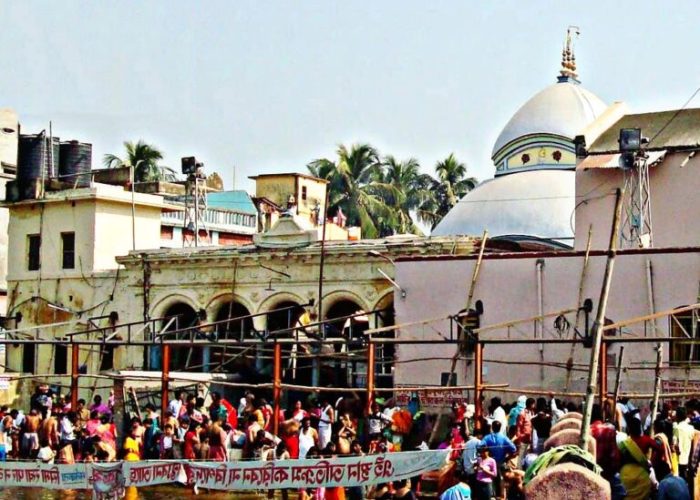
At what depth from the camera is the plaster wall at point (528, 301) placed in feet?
86.6

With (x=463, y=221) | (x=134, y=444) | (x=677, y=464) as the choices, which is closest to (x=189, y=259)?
(x=463, y=221)

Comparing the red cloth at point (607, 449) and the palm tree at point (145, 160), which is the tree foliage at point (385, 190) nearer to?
the palm tree at point (145, 160)

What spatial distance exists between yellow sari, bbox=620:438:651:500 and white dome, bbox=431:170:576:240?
865 inches

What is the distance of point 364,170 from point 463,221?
87.9 ft

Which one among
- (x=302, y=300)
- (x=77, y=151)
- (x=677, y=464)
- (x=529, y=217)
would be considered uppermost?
(x=77, y=151)

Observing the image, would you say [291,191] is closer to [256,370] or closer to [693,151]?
[256,370]

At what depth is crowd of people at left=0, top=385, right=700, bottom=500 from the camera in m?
14.7

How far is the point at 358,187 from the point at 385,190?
5.96ft

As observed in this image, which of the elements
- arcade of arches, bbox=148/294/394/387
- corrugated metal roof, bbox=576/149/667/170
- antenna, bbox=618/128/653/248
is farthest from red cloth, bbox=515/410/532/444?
corrugated metal roof, bbox=576/149/667/170

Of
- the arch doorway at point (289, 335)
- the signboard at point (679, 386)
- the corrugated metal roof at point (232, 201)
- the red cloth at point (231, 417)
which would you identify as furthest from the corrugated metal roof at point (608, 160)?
the corrugated metal roof at point (232, 201)

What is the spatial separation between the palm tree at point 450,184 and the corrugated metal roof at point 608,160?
122 feet

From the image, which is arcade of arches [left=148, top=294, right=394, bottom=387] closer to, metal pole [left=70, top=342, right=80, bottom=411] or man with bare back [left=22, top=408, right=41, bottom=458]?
metal pole [left=70, top=342, right=80, bottom=411]

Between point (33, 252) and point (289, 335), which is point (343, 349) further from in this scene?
point (33, 252)

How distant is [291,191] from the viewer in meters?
54.5
